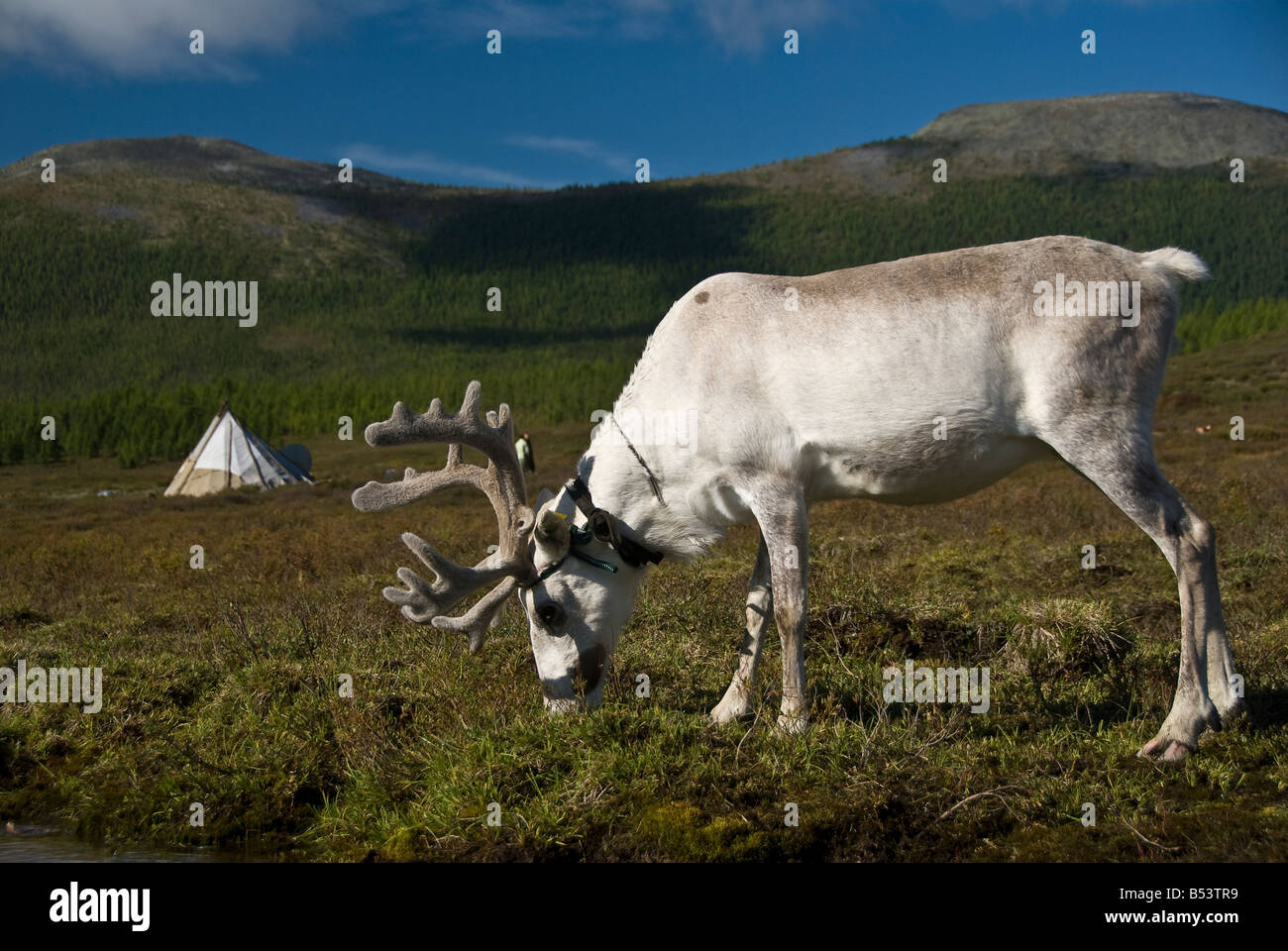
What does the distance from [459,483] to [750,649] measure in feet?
6.72

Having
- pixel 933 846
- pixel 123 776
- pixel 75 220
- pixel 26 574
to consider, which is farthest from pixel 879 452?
pixel 75 220

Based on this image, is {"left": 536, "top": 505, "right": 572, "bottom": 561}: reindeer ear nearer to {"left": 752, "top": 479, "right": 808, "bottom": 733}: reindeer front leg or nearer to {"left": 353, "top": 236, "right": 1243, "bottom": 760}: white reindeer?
{"left": 353, "top": 236, "right": 1243, "bottom": 760}: white reindeer

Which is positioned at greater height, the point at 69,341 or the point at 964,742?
the point at 69,341

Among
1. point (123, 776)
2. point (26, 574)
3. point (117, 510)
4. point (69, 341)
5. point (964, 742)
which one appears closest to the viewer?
point (964, 742)

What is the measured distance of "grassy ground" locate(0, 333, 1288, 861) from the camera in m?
5.23

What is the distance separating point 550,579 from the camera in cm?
670

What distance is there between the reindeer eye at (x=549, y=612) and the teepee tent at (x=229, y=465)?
32490 millimetres

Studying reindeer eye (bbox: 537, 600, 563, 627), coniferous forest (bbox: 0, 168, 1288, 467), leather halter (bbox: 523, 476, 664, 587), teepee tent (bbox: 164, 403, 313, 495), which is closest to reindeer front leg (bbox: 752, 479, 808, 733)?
leather halter (bbox: 523, 476, 664, 587)

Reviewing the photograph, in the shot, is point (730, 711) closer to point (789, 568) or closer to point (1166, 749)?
point (789, 568)

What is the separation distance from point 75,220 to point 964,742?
8411 inches

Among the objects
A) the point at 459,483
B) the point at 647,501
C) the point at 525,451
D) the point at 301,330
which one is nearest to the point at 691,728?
the point at 647,501

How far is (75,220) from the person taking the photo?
192m

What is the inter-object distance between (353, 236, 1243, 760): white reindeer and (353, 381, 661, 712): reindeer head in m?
0.01
